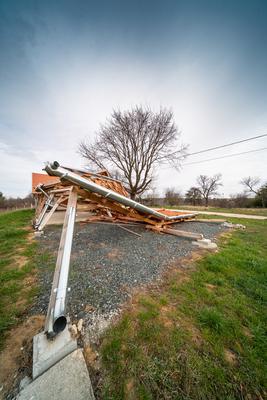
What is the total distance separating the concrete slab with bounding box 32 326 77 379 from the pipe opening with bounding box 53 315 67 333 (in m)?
0.16

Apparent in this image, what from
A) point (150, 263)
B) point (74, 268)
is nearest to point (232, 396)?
point (150, 263)

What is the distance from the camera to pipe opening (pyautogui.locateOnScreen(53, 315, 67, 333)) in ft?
5.05

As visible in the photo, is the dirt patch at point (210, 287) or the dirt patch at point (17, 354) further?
the dirt patch at point (210, 287)

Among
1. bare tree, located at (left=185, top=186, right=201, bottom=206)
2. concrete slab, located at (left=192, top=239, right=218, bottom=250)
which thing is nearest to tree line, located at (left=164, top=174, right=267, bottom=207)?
bare tree, located at (left=185, top=186, right=201, bottom=206)

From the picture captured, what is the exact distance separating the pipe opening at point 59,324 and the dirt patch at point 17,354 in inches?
15.4

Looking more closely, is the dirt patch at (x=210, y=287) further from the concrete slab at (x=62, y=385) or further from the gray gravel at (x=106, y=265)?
the concrete slab at (x=62, y=385)

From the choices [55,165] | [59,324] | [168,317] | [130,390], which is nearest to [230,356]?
[168,317]

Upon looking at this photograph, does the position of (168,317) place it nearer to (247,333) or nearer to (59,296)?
(247,333)

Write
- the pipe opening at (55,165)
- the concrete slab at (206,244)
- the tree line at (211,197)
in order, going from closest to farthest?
the pipe opening at (55,165)
the concrete slab at (206,244)
the tree line at (211,197)

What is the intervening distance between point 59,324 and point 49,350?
232mm

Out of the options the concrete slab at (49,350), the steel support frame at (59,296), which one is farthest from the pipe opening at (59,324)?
the concrete slab at (49,350)

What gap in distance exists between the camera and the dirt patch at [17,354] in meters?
1.36

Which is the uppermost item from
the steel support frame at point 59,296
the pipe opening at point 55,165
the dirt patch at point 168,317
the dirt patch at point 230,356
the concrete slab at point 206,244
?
the pipe opening at point 55,165

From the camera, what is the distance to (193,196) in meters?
40.8
